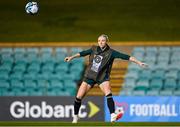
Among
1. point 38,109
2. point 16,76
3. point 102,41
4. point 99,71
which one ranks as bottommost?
point 38,109

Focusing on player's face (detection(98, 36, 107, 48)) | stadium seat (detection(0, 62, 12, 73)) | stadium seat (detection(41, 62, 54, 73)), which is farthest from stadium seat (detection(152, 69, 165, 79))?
player's face (detection(98, 36, 107, 48))

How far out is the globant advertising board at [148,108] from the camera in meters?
17.7

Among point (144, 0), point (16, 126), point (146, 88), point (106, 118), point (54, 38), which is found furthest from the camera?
point (144, 0)

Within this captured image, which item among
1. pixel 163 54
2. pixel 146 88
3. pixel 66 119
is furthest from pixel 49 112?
pixel 163 54

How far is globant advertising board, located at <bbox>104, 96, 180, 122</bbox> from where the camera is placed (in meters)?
17.7

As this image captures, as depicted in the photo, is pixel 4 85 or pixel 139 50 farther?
pixel 139 50

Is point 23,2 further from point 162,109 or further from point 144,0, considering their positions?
point 162,109

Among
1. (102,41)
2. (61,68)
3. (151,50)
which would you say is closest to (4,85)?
(61,68)

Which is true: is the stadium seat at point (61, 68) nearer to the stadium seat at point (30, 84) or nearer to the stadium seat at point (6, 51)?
the stadium seat at point (30, 84)

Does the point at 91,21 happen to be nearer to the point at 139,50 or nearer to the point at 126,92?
the point at 139,50

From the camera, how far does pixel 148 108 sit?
703 inches

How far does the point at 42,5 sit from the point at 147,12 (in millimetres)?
4261

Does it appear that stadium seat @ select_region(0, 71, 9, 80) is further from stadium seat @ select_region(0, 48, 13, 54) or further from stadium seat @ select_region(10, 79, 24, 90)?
stadium seat @ select_region(0, 48, 13, 54)

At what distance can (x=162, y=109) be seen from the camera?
17.8 meters
